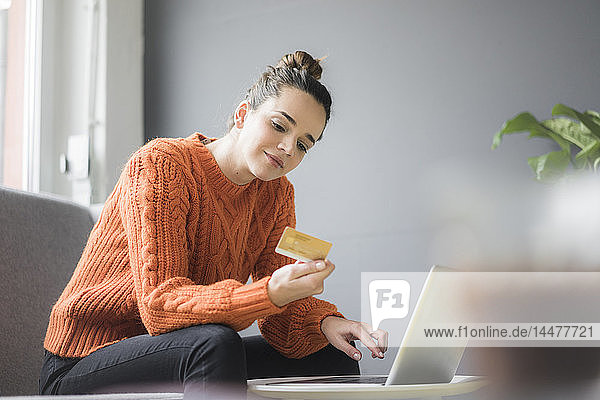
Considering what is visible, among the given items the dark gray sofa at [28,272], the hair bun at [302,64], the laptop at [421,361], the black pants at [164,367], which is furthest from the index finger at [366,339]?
the dark gray sofa at [28,272]

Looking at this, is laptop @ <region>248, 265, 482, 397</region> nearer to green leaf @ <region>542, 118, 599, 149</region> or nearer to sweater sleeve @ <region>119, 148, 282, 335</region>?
sweater sleeve @ <region>119, 148, 282, 335</region>

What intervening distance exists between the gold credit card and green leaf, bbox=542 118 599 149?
105 cm

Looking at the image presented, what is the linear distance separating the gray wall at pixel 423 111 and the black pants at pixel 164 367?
3.70ft

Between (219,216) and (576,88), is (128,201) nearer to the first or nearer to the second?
(219,216)

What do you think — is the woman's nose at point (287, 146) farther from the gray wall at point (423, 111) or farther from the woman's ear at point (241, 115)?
the gray wall at point (423, 111)

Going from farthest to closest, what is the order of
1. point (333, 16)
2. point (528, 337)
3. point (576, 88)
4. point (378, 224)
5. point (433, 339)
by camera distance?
1. point (333, 16)
2. point (378, 224)
3. point (576, 88)
4. point (528, 337)
5. point (433, 339)

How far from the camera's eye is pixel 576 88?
199 cm

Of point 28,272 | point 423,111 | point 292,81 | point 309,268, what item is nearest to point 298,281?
point 309,268

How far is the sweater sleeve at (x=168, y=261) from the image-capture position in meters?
1.09

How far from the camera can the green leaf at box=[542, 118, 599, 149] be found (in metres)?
1.86

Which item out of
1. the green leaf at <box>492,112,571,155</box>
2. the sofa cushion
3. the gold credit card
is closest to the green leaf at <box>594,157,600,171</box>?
the green leaf at <box>492,112,571,155</box>

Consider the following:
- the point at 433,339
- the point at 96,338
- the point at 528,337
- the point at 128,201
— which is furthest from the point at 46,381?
the point at 528,337

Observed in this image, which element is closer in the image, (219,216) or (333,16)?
(219,216)

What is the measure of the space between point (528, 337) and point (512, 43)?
86cm
